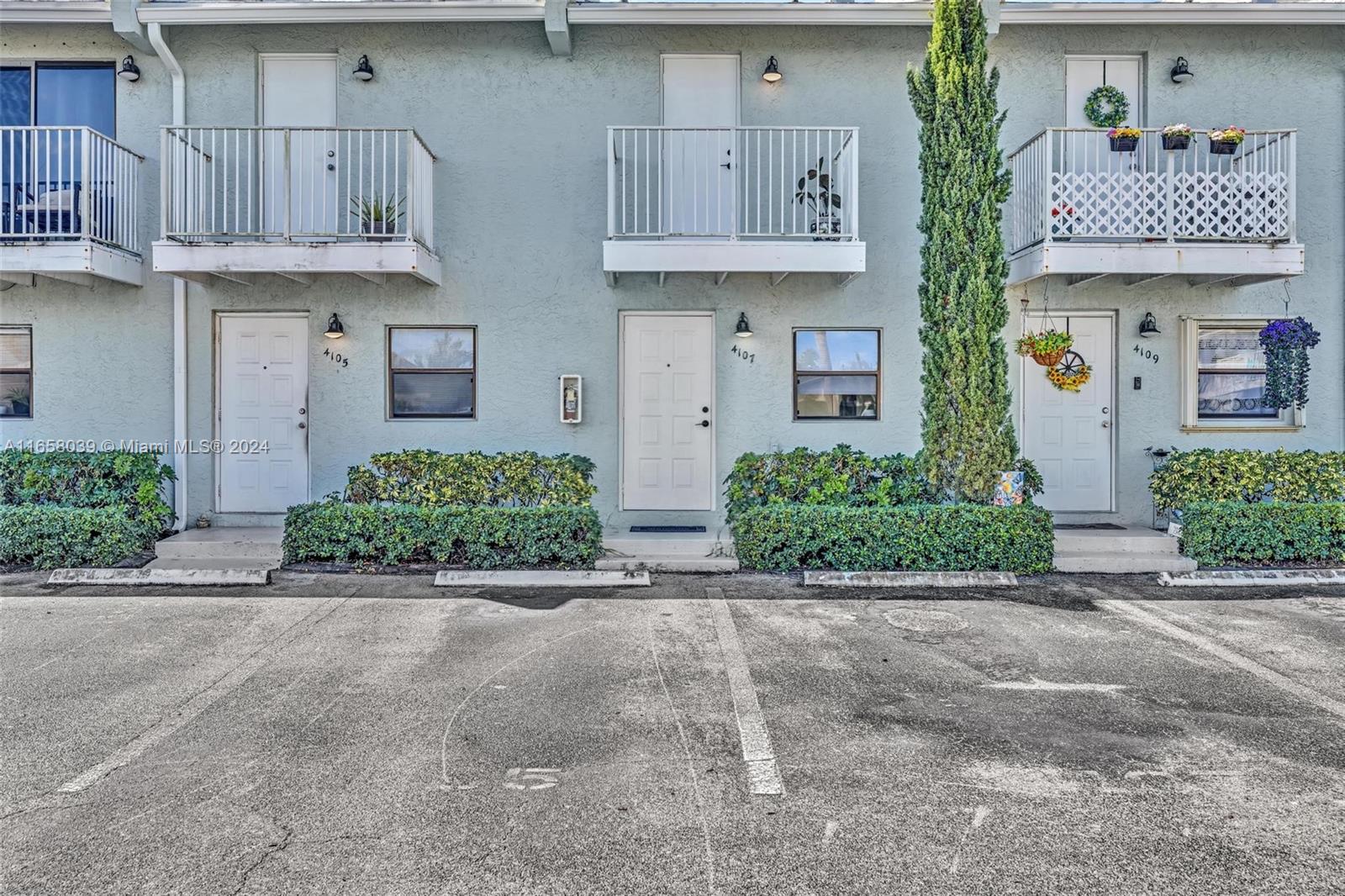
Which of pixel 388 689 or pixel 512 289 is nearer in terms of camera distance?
pixel 388 689

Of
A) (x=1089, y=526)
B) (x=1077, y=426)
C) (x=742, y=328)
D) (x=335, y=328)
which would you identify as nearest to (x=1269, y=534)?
(x=1089, y=526)

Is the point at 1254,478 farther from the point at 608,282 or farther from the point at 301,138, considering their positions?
the point at 301,138

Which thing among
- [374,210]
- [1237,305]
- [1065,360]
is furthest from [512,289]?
[1237,305]

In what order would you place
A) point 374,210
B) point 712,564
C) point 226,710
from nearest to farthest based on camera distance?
point 226,710 < point 712,564 < point 374,210

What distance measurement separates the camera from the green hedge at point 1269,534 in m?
7.52

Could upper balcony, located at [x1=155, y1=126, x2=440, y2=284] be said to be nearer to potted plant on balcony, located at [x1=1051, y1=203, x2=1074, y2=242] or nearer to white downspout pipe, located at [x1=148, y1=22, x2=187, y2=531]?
white downspout pipe, located at [x1=148, y1=22, x2=187, y2=531]

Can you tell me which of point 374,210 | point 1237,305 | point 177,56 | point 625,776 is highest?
point 177,56

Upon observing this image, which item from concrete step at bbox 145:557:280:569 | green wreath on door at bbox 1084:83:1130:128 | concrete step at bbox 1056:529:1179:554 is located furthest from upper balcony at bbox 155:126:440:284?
green wreath on door at bbox 1084:83:1130:128

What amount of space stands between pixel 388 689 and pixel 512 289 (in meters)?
5.32

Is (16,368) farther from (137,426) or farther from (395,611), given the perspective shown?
(395,611)

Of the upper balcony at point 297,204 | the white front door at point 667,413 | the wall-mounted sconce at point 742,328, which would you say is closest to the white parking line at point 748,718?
the white front door at point 667,413

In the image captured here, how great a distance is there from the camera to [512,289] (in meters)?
8.87

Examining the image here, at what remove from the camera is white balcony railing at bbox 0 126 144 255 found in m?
7.87

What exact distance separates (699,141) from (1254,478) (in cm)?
670
